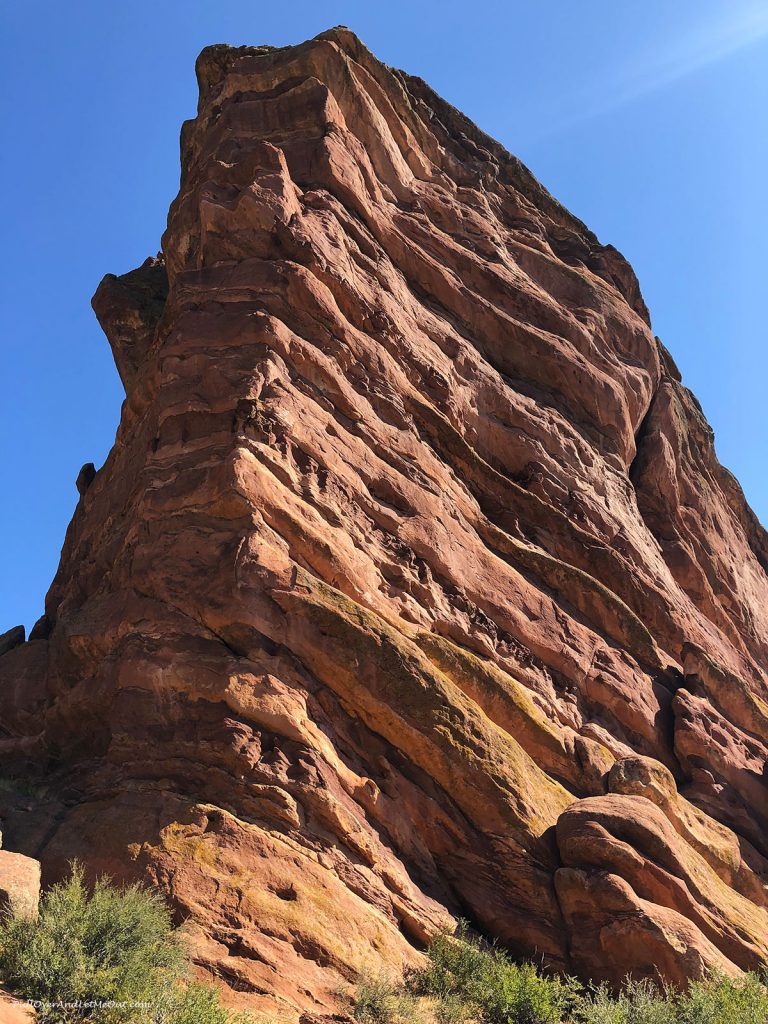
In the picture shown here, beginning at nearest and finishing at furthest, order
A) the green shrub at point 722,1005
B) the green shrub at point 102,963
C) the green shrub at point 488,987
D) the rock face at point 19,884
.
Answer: the green shrub at point 102,963 → the rock face at point 19,884 → the green shrub at point 722,1005 → the green shrub at point 488,987

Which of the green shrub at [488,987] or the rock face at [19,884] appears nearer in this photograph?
the rock face at [19,884]

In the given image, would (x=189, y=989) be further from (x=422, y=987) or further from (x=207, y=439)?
(x=207, y=439)

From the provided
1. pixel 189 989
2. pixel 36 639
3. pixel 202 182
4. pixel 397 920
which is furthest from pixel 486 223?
pixel 189 989

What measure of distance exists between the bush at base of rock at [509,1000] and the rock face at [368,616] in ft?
1.67

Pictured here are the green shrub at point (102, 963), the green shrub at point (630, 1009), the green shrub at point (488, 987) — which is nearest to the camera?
the green shrub at point (102, 963)

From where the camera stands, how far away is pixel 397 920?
526 inches

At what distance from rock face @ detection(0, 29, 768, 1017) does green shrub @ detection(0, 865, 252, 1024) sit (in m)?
1.03

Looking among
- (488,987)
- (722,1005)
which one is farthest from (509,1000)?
(722,1005)

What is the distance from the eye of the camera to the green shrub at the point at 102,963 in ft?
29.5

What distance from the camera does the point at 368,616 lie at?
15.6 meters

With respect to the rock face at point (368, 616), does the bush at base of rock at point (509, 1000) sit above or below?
below

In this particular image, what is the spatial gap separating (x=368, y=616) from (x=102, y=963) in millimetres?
7108

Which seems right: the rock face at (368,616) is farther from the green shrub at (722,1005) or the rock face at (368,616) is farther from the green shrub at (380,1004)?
the green shrub at (722,1005)

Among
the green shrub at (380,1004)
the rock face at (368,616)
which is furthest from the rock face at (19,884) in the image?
the green shrub at (380,1004)
